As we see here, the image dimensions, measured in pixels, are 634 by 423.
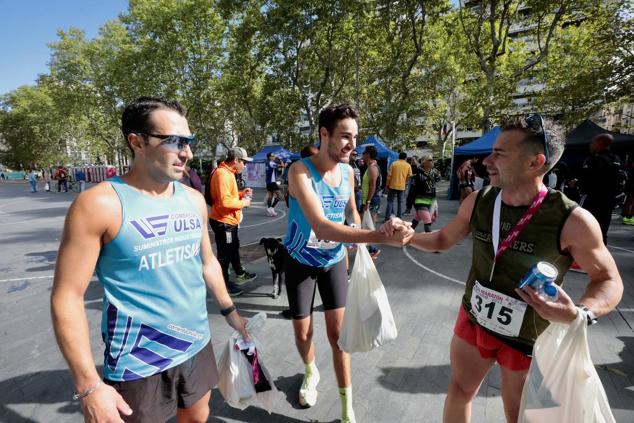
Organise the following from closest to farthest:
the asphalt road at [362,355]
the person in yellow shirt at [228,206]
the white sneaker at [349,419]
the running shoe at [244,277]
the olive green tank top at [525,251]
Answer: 1. the olive green tank top at [525,251]
2. the white sneaker at [349,419]
3. the asphalt road at [362,355]
4. the person in yellow shirt at [228,206]
5. the running shoe at [244,277]

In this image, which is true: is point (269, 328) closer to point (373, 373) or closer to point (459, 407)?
point (373, 373)

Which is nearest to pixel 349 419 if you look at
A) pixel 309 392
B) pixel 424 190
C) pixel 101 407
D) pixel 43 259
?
pixel 309 392

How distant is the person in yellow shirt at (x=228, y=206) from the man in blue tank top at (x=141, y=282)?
2.90 metres

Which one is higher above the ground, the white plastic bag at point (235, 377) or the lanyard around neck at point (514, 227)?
the lanyard around neck at point (514, 227)

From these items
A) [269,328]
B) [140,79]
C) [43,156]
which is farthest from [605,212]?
[43,156]

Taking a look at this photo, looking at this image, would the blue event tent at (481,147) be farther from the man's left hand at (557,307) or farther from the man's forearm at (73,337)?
the man's forearm at (73,337)

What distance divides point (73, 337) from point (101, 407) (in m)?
0.30

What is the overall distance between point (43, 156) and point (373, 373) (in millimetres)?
72776

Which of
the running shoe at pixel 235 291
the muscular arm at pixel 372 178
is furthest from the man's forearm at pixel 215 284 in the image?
the muscular arm at pixel 372 178

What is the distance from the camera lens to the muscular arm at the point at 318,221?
2105mm

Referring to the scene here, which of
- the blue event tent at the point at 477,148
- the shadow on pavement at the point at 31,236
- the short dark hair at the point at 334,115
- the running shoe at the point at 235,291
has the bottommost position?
the running shoe at the point at 235,291

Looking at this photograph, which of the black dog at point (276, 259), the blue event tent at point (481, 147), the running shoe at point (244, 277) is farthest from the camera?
the blue event tent at point (481, 147)

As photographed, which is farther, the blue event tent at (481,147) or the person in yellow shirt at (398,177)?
the blue event tent at (481,147)

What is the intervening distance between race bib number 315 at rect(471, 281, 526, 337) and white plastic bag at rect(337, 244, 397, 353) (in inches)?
25.8
